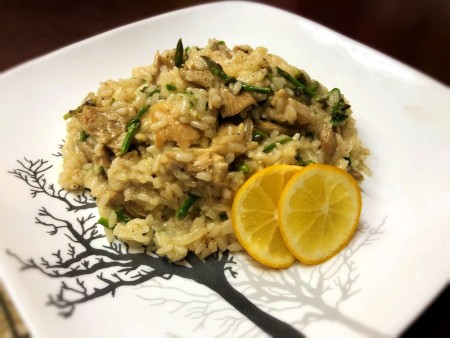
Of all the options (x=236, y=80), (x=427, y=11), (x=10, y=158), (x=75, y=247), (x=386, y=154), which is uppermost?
(x=427, y=11)

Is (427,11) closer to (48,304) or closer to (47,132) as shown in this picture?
(47,132)

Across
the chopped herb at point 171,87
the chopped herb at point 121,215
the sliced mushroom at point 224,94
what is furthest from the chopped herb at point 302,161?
the chopped herb at point 121,215

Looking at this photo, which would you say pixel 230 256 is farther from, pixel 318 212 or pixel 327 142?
pixel 327 142

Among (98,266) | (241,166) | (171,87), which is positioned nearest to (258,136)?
(241,166)

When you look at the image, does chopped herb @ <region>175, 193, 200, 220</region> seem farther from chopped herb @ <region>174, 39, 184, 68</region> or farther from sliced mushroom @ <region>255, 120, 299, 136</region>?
chopped herb @ <region>174, 39, 184, 68</region>

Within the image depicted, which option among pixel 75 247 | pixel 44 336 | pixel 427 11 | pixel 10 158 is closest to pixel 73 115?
pixel 10 158

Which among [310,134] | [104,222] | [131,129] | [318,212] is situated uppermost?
[310,134]

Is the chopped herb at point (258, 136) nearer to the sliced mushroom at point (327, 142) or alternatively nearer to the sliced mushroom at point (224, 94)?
the sliced mushroom at point (224, 94)
